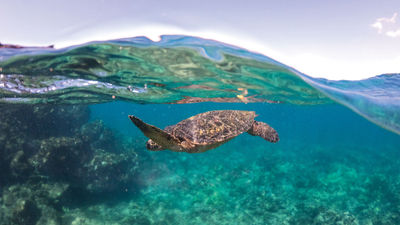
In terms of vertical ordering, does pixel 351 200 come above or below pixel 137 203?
above

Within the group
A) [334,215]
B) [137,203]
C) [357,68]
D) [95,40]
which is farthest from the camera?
[137,203]

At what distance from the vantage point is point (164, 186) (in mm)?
15672

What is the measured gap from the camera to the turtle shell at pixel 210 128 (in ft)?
19.0

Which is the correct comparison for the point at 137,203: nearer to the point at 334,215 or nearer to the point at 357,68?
the point at 334,215

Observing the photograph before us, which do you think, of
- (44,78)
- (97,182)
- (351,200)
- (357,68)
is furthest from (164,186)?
(357,68)

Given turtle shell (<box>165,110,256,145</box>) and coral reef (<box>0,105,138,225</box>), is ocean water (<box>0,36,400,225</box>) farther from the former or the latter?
turtle shell (<box>165,110,256,145</box>)

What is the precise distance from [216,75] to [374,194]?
47.1ft

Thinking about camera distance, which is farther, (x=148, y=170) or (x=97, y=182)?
(x=148, y=170)

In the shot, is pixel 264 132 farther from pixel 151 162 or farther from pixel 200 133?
pixel 151 162

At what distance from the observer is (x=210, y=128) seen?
631cm

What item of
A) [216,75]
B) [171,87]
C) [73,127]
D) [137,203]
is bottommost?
[137,203]

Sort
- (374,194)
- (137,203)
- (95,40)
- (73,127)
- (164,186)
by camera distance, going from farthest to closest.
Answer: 1. (73,127)
2. (164,186)
3. (374,194)
4. (137,203)
5. (95,40)

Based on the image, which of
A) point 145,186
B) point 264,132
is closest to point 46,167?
point 145,186

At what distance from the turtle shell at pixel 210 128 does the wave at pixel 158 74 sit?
3808 millimetres
